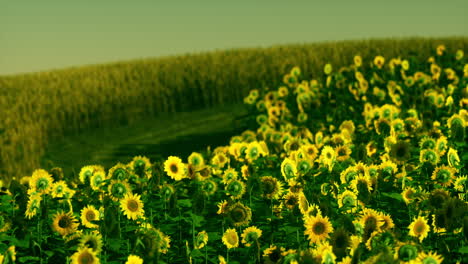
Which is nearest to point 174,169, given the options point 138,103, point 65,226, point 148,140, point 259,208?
point 259,208

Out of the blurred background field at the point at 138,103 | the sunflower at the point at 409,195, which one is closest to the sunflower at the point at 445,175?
the sunflower at the point at 409,195

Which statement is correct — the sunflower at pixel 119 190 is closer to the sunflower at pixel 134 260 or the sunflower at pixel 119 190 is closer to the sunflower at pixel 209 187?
the sunflower at pixel 209 187

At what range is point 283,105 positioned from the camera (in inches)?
439

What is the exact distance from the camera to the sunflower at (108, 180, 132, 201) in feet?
15.7

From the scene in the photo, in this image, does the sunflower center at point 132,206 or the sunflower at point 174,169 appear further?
the sunflower at point 174,169

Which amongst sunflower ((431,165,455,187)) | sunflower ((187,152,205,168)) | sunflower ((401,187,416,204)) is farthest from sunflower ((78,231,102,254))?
sunflower ((431,165,455,187))

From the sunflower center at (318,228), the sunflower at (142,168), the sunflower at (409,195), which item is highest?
the sunflower at (142,168)

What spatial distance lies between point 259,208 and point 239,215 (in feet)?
2.43

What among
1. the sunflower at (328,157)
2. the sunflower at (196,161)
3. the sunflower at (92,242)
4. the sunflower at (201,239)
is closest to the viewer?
the sunflower at (92,242)

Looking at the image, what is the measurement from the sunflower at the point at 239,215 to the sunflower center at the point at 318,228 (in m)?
0.64

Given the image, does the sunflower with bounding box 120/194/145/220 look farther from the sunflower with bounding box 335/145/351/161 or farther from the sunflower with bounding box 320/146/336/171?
the sunflower with bounding box 335/145/351/161

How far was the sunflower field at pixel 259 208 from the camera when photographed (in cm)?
352

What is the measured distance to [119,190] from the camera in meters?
4.78

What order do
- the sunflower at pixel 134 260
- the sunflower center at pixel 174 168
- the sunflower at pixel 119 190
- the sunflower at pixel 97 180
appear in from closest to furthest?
the sunflower at pixel 134 260 < the sunflower at pixel 119 190 < the sunflower at pixel 97 180 < the sunflower center at pixel 174 168
